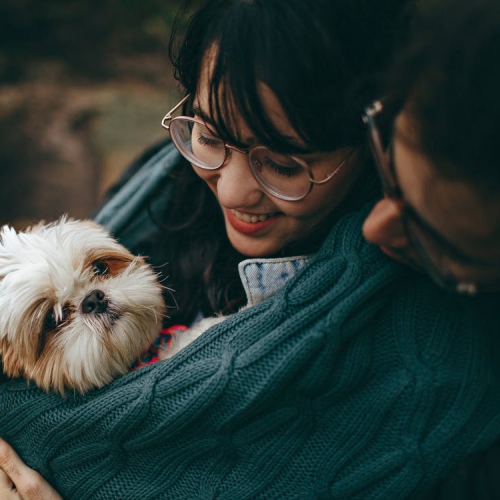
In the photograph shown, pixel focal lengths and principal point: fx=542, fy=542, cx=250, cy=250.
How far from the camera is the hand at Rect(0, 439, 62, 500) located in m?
1.54

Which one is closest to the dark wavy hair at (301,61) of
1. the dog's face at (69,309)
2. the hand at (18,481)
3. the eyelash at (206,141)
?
the eyelash at (206,141)

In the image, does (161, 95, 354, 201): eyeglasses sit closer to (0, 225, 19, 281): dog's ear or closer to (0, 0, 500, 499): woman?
(0, 0, 500, 499): woman

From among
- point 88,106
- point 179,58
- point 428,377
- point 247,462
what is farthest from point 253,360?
point 88,106

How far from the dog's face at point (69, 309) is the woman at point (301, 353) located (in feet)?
0.33

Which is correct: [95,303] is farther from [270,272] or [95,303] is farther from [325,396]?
[325,396]

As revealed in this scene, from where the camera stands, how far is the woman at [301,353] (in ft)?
4.20

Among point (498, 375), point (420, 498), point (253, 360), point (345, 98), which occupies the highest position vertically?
point (345, 98)

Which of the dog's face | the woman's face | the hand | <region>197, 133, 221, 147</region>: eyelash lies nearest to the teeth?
the woman's face

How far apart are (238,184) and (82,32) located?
530 cm

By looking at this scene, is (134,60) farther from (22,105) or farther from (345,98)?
(345,98)

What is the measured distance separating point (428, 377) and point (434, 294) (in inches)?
8.1

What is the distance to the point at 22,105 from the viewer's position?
4.84 meters

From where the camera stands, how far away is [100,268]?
5.57 ft

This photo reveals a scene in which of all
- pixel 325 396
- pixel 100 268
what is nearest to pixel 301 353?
pixel 325 396
